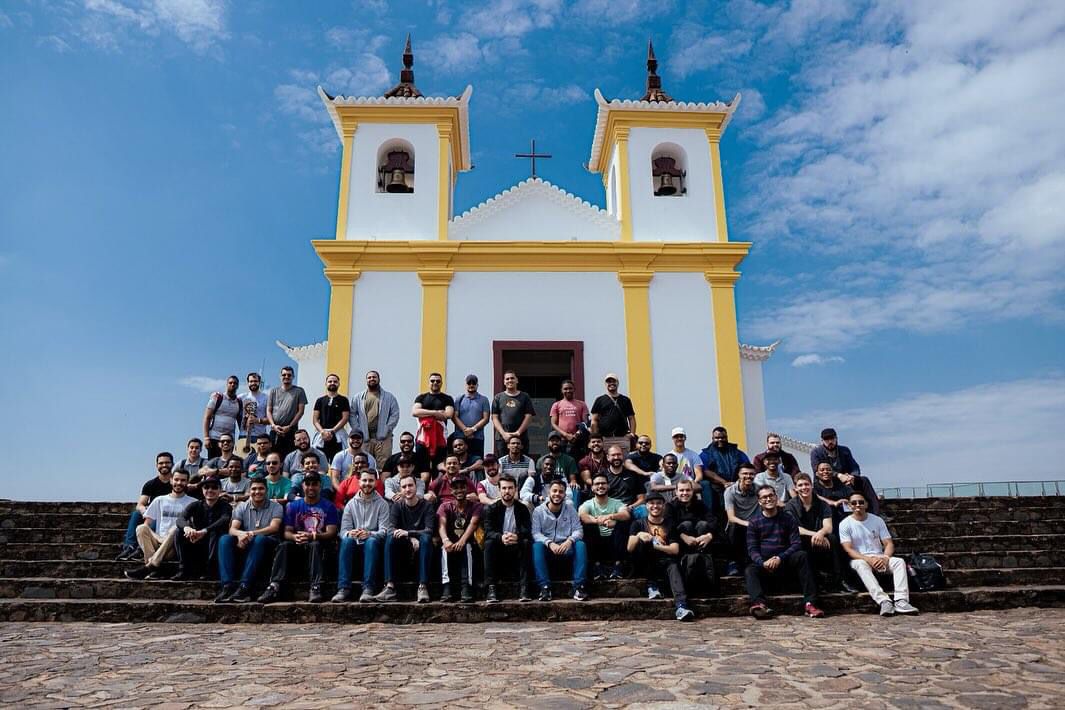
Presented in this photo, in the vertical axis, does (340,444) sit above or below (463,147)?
below

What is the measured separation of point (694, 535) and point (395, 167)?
27.5ft

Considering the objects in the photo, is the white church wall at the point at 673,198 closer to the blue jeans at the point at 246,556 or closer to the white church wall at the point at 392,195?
the white church wall at the point at 392,195

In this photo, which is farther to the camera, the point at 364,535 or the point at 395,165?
the point at 395,165

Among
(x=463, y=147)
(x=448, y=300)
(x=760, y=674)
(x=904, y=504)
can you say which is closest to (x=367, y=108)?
(x=463, y=147)

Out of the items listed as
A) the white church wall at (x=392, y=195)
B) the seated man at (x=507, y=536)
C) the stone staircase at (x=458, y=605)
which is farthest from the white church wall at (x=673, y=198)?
the seated man at (x=507, y=536)

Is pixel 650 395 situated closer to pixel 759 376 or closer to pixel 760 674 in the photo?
pixel 759 376

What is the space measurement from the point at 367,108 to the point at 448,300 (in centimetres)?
374

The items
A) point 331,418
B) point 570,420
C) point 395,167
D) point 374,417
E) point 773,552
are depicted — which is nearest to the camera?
point 773,552

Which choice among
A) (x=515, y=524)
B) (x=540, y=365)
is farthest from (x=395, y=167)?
(x=515, y=524)

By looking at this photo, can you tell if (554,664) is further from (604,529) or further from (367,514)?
(367,514)

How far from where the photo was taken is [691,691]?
3791 mm

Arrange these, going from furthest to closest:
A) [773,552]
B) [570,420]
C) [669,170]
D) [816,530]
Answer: [669,170]
[570,420]
[816,530]
[773,552]

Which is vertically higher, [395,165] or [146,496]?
[395,165]

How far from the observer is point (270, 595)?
646cm
